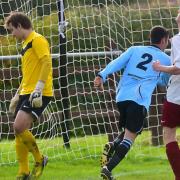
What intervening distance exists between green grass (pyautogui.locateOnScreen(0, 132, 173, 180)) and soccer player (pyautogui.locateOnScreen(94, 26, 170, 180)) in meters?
0.76

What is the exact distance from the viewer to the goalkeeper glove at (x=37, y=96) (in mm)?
7918

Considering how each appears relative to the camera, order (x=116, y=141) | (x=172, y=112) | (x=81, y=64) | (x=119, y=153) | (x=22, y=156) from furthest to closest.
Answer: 1. (x=81, y=64)
2. (x=116, y=141)
3. (x=22, y=156)
4. (x=119, y=153)
5. (x=172, y=112)

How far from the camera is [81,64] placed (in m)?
11.8

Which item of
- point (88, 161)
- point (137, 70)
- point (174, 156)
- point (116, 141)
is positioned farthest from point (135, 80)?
point (88, 161)

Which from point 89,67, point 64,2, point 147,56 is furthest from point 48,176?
point 64,2

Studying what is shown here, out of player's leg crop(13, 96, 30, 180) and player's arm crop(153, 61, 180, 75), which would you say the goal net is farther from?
player's arm crop(153, 61, 180, 75)

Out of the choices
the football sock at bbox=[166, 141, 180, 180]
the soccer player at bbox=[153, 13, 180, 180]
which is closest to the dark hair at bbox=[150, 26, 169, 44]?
the soccer player at bbox=[153, 13, 180, 180]

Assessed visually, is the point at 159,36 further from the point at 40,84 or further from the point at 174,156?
the point at 174,156

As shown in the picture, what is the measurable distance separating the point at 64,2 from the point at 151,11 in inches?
55.1

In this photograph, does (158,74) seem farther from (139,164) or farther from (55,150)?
(55,150)

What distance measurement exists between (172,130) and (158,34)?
139 cm

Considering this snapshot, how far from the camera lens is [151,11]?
1202cm

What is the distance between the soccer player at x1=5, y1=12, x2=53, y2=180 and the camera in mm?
8078

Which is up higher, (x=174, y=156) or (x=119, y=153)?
(x=174, y=156)
